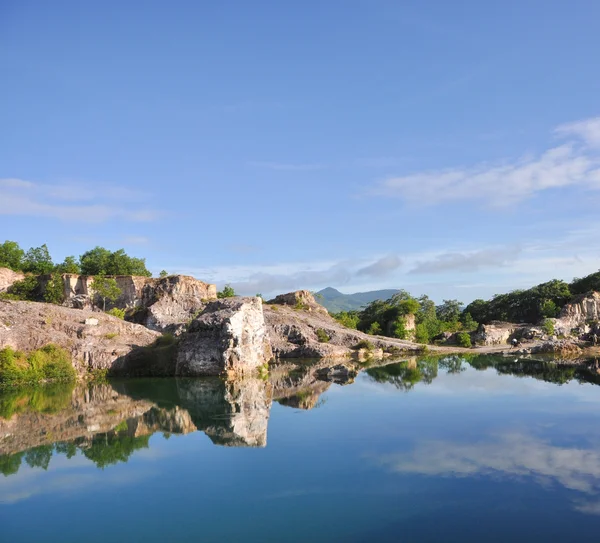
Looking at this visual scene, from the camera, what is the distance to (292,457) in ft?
57.1

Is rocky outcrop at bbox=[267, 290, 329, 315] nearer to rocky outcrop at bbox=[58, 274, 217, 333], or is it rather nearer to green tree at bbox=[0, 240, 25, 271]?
rocky outcrop at bbox=[58, 274, 217, 333]

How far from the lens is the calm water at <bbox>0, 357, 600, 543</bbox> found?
38.1 ft

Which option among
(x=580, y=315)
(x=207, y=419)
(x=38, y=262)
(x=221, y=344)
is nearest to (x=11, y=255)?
(x=38, y=262)

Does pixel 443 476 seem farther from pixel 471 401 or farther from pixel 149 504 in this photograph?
pixel 471 401

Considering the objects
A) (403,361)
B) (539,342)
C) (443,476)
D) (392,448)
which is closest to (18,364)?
(392,448)

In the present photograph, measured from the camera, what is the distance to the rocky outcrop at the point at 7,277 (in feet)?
216

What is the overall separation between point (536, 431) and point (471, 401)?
8078mm

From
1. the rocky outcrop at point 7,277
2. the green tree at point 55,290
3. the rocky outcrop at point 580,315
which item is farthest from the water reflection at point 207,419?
the rocky outcrop at point 7,277

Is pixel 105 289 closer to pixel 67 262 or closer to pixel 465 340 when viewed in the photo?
pixel 67 262

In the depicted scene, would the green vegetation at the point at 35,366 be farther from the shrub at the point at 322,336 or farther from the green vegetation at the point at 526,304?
the green vegetation at the point at 526,304

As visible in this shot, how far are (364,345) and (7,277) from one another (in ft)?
157

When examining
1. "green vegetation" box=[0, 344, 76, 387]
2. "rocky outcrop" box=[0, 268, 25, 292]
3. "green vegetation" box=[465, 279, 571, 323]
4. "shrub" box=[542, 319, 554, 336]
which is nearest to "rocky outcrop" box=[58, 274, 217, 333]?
"rocky outcrop" box=[0, 268, 25, 292]

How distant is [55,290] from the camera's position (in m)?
65.4

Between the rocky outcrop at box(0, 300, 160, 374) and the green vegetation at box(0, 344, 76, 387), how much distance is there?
74 centimetres
